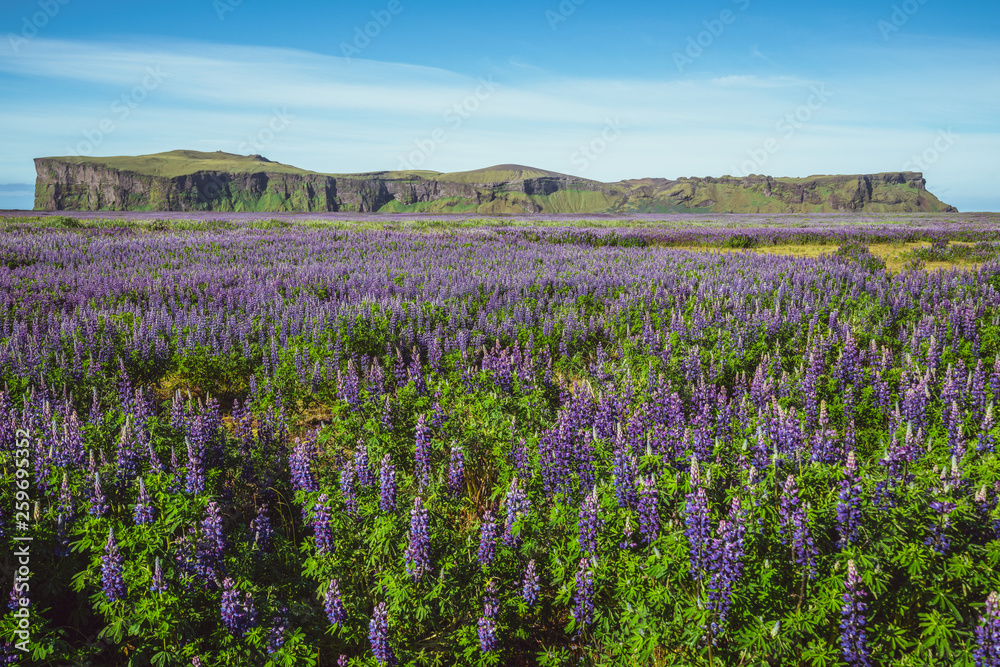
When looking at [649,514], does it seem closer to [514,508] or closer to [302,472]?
[514,508]

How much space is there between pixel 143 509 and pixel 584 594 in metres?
2.69

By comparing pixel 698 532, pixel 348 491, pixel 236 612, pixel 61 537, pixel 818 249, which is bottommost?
pixel 236 612

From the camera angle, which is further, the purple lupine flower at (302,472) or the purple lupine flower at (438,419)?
the purple lupine flower at (438,419)

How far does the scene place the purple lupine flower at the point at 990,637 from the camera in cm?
222

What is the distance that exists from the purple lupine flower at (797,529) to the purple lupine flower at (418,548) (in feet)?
6.48

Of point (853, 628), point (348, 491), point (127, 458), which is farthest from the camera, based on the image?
point (127, 458)

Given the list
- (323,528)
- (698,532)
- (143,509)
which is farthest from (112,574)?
(698,532)

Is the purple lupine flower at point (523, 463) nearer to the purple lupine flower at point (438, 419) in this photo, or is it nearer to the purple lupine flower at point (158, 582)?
the purple lupine flower at point (438, 419)

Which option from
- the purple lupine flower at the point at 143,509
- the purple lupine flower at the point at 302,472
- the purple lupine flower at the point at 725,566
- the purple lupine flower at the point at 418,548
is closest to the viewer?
the purple lupine flower at the point at 725,566

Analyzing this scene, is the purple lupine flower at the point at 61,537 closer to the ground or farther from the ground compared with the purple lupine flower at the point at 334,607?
farther from the ground

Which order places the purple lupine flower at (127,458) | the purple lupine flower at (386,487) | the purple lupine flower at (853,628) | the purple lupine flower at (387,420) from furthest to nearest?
the purple lupine flower at (387,420) → the purple lupine flower at (127,458) → the purple lupine flower at (386,487) → the purple lupine flower at (853,628)

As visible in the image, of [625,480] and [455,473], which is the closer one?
[625,480]

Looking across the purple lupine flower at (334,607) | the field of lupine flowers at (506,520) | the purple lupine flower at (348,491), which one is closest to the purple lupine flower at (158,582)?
the field of lupine flowers at (506,520)

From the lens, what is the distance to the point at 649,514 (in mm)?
3039
